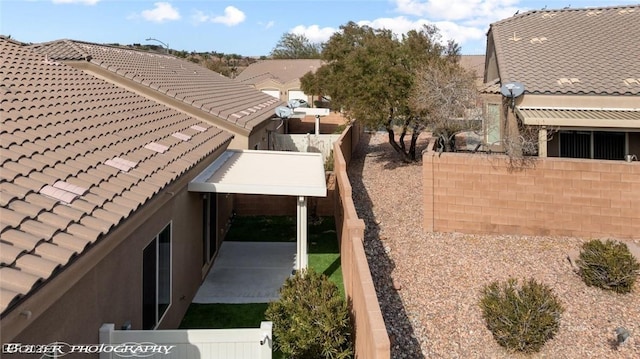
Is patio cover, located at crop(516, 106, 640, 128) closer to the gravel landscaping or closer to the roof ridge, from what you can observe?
the gravel landscaping

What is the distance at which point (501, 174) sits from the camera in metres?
16.5

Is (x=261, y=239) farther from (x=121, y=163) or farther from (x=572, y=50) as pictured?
(x=572, y=50)

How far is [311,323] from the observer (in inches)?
352

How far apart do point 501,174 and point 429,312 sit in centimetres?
697

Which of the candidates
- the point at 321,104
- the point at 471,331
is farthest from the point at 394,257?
the point at 321,104

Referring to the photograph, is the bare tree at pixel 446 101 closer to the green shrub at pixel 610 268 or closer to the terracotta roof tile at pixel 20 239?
the green shrub at pixel 610 268

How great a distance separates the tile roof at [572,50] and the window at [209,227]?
15.6 meters

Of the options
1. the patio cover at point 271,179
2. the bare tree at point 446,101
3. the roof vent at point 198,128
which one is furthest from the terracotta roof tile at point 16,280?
the bare tree at point 446,101

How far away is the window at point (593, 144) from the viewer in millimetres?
21281

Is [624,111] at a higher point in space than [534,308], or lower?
higher

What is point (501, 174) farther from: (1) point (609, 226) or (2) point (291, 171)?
(2) point (291, 171)

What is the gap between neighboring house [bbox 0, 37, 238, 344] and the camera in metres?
5.66

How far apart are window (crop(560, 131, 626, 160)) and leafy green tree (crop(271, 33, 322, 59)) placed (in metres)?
130

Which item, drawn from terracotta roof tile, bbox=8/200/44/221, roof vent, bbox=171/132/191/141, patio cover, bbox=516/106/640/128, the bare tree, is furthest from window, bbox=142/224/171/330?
patio cover, bbox=516/106/640/128
